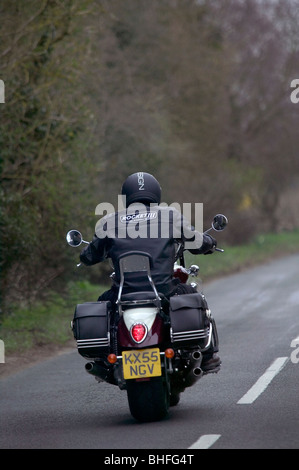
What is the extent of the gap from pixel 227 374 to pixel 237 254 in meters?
24.5

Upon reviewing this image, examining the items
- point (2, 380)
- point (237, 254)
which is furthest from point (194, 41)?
point (2, 380)

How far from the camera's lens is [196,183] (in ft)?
116

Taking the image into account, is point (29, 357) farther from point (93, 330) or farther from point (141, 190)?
point (93, 330)

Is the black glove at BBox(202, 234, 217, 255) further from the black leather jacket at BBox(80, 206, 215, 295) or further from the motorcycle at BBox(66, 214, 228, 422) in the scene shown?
the motorcycle at BBox(66, 214, 228, 422)

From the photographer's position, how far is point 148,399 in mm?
8203

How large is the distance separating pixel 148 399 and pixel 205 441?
93 centimetres

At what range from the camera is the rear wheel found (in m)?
8.09

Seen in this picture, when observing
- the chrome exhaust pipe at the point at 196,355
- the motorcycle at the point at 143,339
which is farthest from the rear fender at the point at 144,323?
the chrome exhaust pipe at the point at 196,355

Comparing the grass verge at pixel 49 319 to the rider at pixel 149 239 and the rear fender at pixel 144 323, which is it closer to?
the rider at pixel 149 239

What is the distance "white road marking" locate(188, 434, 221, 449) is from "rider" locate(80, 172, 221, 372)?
1173mm

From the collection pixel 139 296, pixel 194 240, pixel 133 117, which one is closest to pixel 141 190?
pixel 194 240

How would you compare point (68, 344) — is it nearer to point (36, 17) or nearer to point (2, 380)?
point (2, 380)

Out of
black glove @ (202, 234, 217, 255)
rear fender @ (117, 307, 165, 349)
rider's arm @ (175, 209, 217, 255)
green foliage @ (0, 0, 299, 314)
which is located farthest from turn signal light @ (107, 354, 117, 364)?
green foliage @ (0, 0, 299, 314)

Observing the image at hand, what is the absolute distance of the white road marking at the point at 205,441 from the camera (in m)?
7.20
